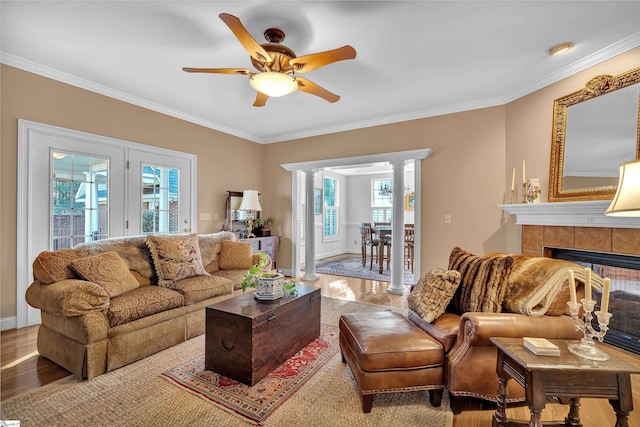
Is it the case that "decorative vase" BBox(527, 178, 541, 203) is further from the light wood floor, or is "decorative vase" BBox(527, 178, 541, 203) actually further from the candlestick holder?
the candlestick holder

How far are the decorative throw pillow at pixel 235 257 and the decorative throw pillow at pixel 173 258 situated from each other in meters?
0.48

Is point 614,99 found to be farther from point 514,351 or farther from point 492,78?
point 514,351

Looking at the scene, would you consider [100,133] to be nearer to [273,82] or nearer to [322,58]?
[273,82]

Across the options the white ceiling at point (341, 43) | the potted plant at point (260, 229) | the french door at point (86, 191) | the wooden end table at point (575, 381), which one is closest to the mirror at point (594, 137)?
the white ceiling at point (341, 43)

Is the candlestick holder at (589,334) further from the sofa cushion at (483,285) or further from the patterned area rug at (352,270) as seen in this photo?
the patterned area rug at (352,270)

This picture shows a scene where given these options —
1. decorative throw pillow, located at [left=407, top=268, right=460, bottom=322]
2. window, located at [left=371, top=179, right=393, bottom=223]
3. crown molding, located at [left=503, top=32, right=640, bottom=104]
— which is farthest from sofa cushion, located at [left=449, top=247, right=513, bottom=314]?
window, located at [left=371, top=179, right=393, bottom=223]

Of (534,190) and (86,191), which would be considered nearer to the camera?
(534,190)

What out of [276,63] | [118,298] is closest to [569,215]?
[276,63]

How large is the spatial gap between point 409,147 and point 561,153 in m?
1.85

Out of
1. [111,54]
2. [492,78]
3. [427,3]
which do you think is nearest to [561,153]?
[492,78]

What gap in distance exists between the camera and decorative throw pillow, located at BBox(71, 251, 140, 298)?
2242mm

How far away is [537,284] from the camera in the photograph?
5.81 ft

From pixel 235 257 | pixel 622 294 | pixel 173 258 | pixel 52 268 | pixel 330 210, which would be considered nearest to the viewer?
pixel 52 268

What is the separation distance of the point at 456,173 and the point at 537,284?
2540 mm
